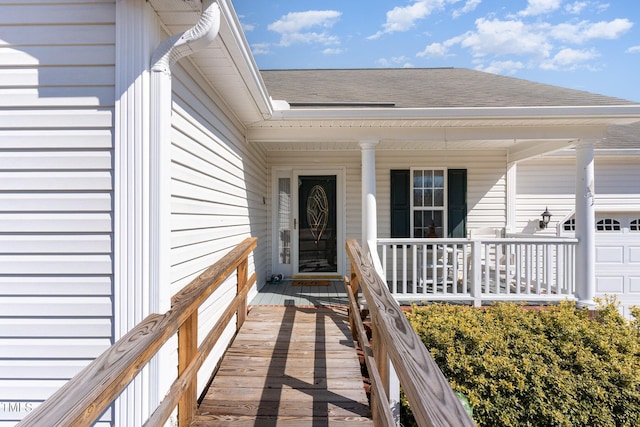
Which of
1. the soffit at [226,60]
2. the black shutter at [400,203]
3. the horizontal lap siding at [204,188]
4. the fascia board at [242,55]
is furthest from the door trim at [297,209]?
the fascia board at [242,55]

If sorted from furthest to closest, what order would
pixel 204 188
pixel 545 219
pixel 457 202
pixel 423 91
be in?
1. pixel 457 202
2. pixel 545 219
3. pixel 423 91
4. pixel 204 188

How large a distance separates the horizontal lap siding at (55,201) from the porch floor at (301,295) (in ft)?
8.25

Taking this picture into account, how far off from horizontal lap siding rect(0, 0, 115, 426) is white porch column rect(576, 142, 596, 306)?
17.0 feet

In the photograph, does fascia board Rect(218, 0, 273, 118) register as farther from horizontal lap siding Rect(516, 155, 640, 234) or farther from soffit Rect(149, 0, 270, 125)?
horizontal lap siding Rect(516, 155, 640, 234)

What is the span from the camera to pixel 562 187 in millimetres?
5684

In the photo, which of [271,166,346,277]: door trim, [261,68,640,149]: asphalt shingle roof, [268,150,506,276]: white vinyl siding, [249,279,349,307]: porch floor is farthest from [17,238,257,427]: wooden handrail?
[268,150,506,276]: white vinyl siding

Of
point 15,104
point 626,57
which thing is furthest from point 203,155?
point 626,57

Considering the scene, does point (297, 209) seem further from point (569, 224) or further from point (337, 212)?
point (569, 224)

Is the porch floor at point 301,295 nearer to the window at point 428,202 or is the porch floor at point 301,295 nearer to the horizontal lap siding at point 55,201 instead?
the window at point 428,202

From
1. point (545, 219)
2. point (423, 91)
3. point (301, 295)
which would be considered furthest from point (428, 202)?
point (301, 295)

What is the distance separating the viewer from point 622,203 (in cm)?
561

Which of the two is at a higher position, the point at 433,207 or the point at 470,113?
the point at 470,113

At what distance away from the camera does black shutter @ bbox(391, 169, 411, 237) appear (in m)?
5.70

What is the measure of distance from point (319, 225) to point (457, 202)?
99.6 inches
